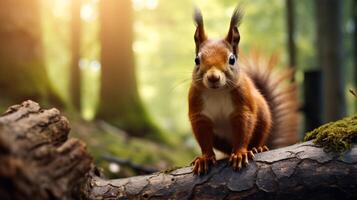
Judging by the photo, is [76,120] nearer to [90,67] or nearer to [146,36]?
[146,36]

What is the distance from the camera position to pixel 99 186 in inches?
105

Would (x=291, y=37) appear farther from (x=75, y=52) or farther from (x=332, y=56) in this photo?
(x=75, y=52)

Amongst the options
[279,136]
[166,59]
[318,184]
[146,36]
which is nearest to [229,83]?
[318,184]

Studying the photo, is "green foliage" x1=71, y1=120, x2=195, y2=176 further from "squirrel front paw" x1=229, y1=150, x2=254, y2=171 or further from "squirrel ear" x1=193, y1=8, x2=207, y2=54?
"squirrel front paw" x1=229, y1=150, x2=254, y2=171

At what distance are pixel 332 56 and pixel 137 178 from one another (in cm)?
452

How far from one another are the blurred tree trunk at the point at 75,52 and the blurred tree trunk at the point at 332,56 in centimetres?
534

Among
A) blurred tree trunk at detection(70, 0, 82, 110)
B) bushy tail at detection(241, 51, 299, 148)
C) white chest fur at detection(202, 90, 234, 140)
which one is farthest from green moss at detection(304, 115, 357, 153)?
blurred tree trunk at detection(70, 0, 82, 110)

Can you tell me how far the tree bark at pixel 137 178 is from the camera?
5.92ft

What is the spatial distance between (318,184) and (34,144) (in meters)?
1.24

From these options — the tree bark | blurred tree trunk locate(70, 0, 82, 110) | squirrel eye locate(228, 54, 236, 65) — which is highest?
blurred tree trunk locate(70, 0, 82, 110)

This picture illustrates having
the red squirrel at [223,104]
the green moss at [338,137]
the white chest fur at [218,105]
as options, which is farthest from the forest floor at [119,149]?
the green moss at [338,137]

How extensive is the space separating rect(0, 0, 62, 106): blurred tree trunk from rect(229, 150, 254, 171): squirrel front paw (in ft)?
11.4

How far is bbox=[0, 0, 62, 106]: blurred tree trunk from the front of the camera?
5582 millimetres

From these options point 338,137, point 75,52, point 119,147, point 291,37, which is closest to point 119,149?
point 119,147
